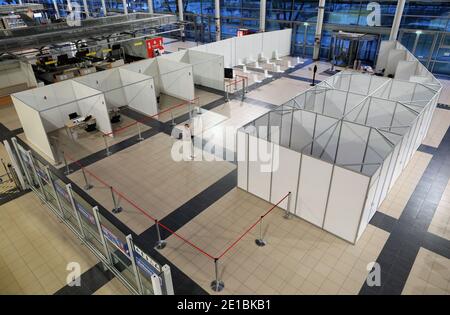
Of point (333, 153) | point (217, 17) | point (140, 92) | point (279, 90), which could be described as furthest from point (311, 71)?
point (333, 153)

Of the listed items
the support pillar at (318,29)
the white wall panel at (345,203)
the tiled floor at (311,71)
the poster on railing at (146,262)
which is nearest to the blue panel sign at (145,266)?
the poster on railing at (146,262)

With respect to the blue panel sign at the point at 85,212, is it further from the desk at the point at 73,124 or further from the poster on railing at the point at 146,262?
the desk at the point at 73,124

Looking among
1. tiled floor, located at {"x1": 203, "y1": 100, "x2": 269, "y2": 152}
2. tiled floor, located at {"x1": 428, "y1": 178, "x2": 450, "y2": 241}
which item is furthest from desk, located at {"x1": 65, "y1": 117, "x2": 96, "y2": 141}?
tiled floor, located at {"x1": 428, "y1": 178, "x2": 450, "y2": 241}

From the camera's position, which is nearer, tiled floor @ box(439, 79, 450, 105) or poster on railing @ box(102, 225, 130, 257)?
poster on railing @ box(102, 225, 130, 257)

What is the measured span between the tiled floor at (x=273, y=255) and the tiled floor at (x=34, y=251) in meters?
2.64

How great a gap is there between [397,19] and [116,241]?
22850 millimetres

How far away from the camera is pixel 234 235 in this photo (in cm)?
884

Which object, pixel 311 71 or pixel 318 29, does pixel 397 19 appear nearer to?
pixel 318 29

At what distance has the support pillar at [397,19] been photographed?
20.2 meters

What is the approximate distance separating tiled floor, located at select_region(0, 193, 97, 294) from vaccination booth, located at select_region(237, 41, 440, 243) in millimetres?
5585

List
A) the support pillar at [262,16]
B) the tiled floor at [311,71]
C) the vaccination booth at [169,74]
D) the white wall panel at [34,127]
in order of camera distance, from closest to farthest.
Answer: the white wall panel at [34,127]
the vaccination booth at [169,74]
the tiled floor at [311,71]
the support pillar at [262,16]

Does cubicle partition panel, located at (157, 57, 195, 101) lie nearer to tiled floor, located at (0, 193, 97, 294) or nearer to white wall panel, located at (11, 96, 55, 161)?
white wall panel, located at (11, 96, 55, 161)

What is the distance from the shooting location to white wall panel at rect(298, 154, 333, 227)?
8227mm
